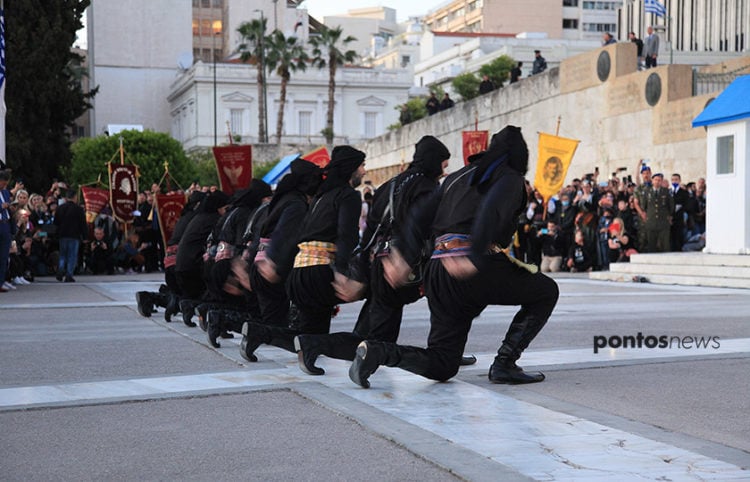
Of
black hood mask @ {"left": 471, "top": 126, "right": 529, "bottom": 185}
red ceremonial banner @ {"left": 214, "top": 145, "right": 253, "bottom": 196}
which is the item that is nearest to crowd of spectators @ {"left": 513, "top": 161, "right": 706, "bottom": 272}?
red ceremonial banner @ {"left": 214, "top": 145, "right": 253, "bottom": 196}

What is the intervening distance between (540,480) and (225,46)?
122 meters

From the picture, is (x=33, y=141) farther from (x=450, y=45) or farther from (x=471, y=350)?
(x=450, y=45)

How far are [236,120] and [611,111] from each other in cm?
6909

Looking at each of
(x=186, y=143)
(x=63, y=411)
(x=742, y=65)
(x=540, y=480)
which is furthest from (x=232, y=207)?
(x=186, y=143)

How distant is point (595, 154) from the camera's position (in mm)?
33094

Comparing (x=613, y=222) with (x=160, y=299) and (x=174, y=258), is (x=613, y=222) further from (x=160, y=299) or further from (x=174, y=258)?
(x=174, y=258)

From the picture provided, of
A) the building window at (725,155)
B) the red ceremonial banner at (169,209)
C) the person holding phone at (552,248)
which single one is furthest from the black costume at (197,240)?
the person holding phone at (552,248)

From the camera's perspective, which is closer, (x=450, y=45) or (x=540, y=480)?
(x=540, y=480)

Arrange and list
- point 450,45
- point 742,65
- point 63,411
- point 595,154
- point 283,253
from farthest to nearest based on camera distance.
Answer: point 450,45 < point 595,154 < point 742,65 < point 283,253 < point 63,411

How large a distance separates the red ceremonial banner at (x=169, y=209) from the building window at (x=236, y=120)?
2904 inches

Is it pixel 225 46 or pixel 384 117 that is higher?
pixel 225 46

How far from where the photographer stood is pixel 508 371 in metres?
7.58

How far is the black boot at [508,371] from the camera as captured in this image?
7.57m

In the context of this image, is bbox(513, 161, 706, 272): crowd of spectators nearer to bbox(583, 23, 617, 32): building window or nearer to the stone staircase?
the stone staircase
